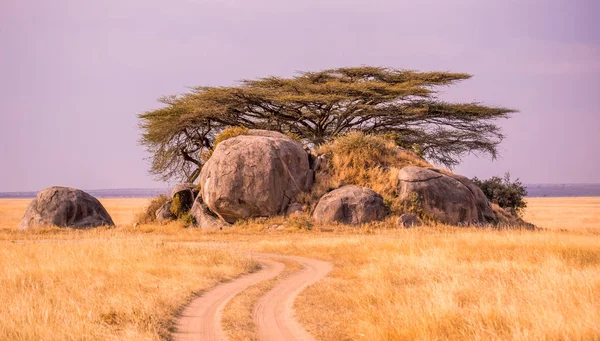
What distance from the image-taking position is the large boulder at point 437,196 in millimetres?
29719

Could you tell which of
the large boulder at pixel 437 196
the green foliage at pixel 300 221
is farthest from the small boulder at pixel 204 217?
the large boulder at pixel 437 196

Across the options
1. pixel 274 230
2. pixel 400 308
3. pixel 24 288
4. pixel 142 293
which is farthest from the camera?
pixel 274 230

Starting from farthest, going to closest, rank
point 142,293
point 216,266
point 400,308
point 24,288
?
1. point 216,266
2. point 24,288
3. point 142,293
4. point 400,308

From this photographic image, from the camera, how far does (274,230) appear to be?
28.5 meters

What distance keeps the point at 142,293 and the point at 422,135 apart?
3476cm

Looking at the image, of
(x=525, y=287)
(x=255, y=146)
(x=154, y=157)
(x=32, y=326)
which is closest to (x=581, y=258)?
(x=525, y=287)

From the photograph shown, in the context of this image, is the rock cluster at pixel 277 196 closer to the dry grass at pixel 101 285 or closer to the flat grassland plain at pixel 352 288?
the flat grassland plain at pixel 352 288

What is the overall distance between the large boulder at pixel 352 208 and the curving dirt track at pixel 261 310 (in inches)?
466

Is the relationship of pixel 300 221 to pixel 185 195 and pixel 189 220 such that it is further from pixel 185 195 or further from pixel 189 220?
pixel 185 195

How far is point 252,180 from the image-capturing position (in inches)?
1170

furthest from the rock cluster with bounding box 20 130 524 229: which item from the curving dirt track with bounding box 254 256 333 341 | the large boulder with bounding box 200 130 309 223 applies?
the curving dirt track with bounding box 254 256 333 341

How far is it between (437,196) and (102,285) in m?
20.3

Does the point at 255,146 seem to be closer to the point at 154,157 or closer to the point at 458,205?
the point at 458,205

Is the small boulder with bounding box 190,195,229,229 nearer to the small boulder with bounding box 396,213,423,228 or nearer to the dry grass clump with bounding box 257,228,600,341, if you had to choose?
the small boulder with bounding box 396,213,423,228
